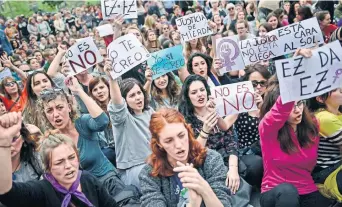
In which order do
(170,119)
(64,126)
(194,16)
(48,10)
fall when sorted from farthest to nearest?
(48,10)
(194,16)
(64,126)
(170,119)

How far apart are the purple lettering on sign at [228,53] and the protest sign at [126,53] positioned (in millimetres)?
1404

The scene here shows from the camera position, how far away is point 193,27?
7137mm

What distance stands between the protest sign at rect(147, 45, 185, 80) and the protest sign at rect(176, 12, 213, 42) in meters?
1.06

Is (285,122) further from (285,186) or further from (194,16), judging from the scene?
(194,16)

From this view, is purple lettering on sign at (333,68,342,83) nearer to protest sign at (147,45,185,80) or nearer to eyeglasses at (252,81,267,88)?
eyeglasses at (252,81,267,88)

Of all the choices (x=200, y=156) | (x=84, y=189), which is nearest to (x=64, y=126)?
(x=84, y=189)

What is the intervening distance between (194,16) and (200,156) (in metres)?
4.32

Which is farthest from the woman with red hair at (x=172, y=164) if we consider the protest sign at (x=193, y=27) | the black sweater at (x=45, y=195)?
the protest sign at (x=193, y=27)

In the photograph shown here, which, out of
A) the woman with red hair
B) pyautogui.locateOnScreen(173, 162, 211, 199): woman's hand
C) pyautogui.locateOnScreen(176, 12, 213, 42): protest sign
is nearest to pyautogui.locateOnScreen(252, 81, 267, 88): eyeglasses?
the woman with red hair

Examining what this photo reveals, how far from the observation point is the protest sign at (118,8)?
596 centimetres

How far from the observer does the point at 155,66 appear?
581cm

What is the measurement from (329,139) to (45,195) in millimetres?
2207

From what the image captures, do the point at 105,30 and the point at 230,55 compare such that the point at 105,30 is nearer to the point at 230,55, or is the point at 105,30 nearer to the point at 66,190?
the point at 230,55

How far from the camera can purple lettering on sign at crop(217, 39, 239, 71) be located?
621 centimetres
